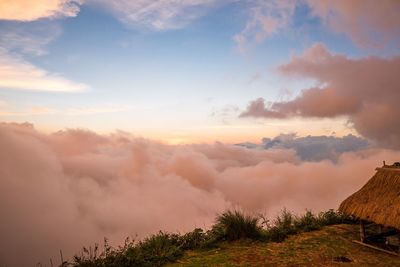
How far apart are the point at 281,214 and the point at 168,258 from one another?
5.23 meters

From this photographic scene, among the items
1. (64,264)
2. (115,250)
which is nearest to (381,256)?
(115,250)

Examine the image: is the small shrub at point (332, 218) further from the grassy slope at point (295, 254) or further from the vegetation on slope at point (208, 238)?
the grassy slope at point (295, 254)

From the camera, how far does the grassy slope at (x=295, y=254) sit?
372 inches

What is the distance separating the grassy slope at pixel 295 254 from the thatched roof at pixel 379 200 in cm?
102

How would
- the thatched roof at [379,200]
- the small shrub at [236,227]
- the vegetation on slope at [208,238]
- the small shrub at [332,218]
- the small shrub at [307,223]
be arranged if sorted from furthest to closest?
the small shrub at [332,218] → the small shrub at [307,223] → the small shrub at [236,227] → the thatched roof at [379,200] → the vegetation on slope at [208,238]

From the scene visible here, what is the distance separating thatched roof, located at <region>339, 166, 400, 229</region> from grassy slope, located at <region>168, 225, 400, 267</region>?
102cm

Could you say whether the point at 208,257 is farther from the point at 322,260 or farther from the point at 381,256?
the point at 381,256

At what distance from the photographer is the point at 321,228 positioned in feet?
42.9

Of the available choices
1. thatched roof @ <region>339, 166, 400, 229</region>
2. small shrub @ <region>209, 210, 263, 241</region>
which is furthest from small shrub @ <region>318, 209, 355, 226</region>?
small shrub @ <region>209, 210, 263, 241</region>

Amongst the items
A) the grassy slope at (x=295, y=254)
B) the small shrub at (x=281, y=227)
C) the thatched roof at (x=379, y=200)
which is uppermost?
the thatched roof at (x=379, y=200)

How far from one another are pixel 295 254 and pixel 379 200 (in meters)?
3.46

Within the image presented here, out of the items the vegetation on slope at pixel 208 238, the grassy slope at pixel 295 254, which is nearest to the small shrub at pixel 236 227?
the vegetation on slope at pixel 208 238

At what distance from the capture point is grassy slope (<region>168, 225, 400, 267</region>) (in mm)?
9438

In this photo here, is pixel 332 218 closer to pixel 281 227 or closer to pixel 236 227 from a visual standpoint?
pixel 281 227
